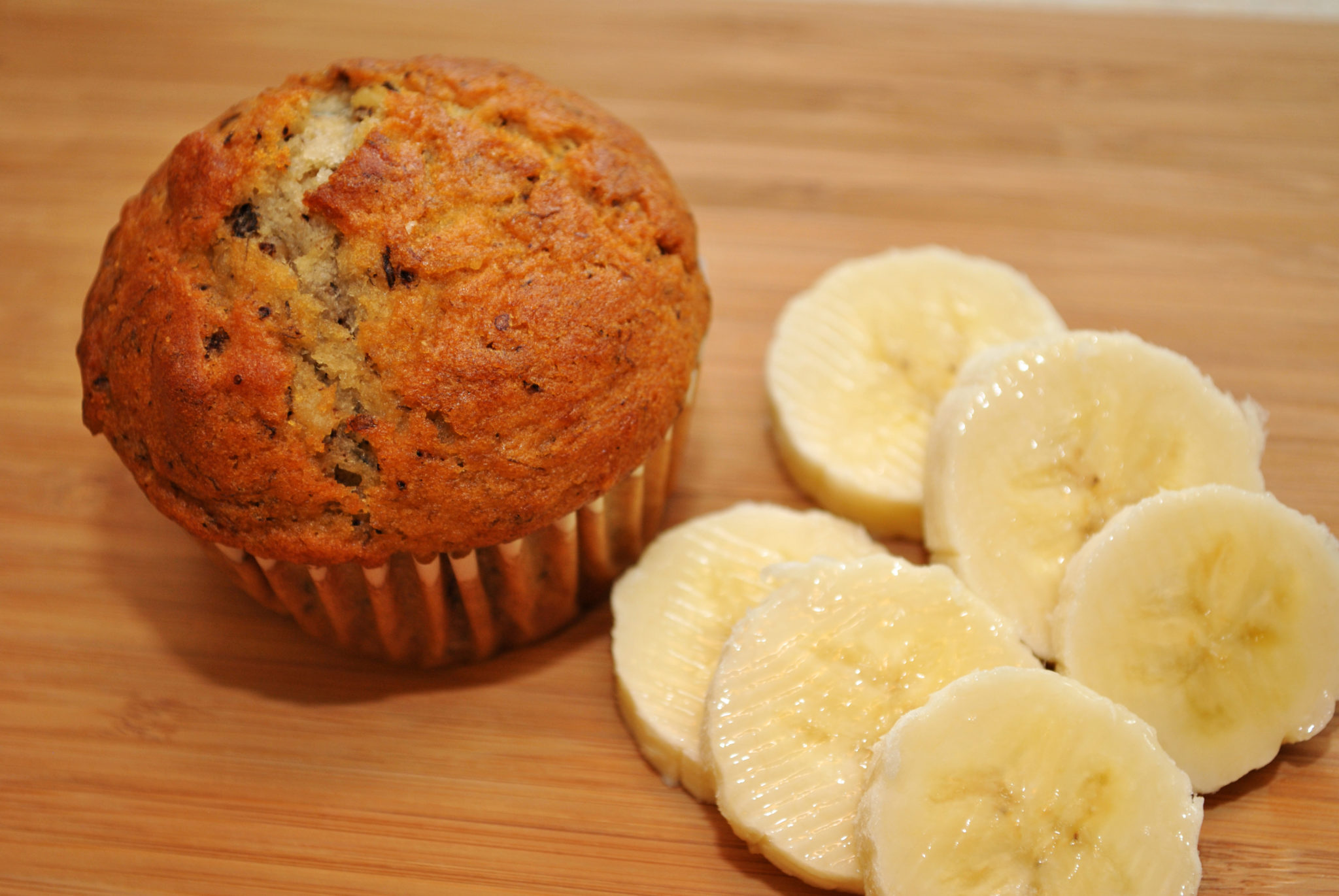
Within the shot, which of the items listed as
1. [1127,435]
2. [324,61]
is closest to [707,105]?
[324,61]

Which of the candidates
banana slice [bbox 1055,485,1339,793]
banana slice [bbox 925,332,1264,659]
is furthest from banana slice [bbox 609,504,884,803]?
banana slice [bbox 1055,485,1339,793]

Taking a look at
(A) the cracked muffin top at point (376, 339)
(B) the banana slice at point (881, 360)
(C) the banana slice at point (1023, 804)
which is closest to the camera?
(C) the banana slice at point (1023, 804)

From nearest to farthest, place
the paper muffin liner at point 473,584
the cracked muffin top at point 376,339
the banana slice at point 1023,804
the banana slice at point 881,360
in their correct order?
the banana slice at point 1023,804, the cracked muffin top at point 376,339, the paper muffin liner at point 473,584, the banana slice at point 881,360

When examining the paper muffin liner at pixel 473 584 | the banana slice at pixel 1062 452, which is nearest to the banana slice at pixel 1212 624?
the banana slice at pixel 1062 452

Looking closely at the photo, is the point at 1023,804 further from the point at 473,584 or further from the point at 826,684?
the point at 473,584

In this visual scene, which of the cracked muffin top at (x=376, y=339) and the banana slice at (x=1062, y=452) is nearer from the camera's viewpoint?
the cracked muffin top at (x=376, y=339)

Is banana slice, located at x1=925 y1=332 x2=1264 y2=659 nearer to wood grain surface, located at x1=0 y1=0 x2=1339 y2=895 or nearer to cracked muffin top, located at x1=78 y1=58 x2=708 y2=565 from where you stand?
wood grain surface, located at x1=0 y1=0 x2=1339 y2=895

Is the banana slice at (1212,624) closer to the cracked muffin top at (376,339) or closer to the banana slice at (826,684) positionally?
the banana slice at (826,684)
